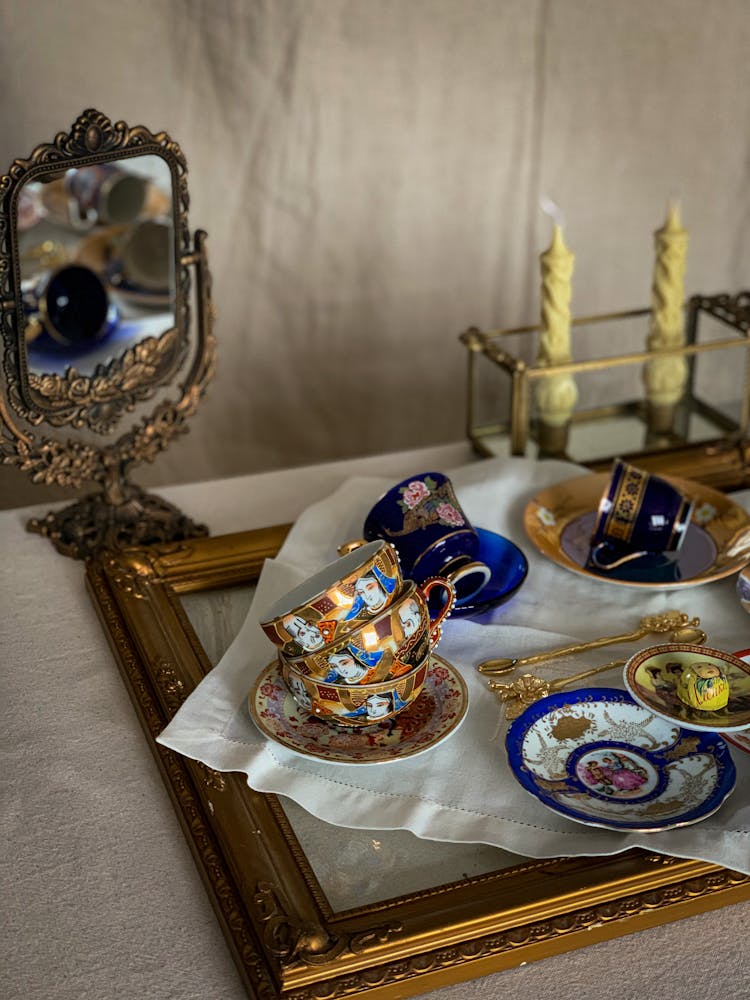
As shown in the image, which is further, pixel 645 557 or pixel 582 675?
pixel 645 557

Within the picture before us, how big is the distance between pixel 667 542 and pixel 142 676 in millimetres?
439

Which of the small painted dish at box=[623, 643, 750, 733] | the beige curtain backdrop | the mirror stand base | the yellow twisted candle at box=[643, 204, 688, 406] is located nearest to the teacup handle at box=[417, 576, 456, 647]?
the small painted dish at box=[623, 643, 750, 733]

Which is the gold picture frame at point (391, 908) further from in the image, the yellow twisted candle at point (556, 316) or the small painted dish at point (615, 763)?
the yellow twisted candle at point (556, 316)

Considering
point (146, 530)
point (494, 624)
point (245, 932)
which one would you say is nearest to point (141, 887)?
point (245, 932)

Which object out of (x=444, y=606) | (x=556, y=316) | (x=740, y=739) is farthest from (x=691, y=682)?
(x=556, y=316)

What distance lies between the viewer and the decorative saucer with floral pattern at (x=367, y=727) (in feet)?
2.56

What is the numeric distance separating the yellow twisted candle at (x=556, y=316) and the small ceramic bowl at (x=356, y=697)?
1.64 feet

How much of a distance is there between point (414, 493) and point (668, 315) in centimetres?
42

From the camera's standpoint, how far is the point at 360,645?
78cm

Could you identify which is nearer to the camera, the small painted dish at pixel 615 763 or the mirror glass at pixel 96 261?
the small painted dish at pixel 615 763

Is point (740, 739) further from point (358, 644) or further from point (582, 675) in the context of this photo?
point (358, 644)

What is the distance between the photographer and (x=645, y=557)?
40.3 inches

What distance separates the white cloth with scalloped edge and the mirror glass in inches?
9.9

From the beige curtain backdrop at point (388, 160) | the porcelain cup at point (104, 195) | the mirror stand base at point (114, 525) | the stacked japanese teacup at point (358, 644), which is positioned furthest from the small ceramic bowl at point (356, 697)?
the beige curtain backdrop at point (388, 160)
